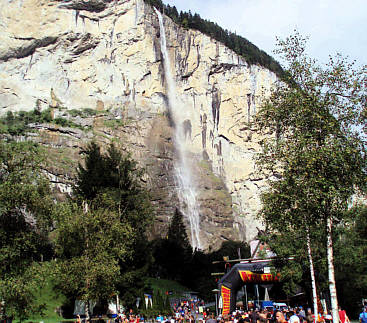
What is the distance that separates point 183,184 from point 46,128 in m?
32.6

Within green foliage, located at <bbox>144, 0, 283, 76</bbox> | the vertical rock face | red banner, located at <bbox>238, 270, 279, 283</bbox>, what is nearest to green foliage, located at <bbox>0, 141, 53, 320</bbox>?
red banner, located at <bbox>238, 270, 279, 283</bbox>

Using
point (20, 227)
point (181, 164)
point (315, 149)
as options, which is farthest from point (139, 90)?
point (315, 149)

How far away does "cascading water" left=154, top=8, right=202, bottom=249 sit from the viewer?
91.6 m

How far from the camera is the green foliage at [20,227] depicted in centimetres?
2131

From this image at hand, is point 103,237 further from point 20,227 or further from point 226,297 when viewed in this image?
point 226,297

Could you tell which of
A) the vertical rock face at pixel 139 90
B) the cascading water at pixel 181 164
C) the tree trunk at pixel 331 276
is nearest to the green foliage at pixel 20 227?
the tree trunk at pixel 331 276

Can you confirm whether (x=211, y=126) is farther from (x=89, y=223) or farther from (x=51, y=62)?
(x=89, y=223)

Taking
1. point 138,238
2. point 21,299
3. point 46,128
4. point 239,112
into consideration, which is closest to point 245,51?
point 239,112

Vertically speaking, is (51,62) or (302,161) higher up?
(51,62)

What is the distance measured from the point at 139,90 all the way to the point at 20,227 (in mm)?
81228

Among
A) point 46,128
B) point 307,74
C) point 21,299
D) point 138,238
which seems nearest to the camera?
point 307,74

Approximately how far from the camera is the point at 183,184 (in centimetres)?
9631

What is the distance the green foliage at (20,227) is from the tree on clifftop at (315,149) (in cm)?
1256

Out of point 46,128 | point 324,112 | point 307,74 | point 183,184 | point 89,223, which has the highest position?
point 46,128
